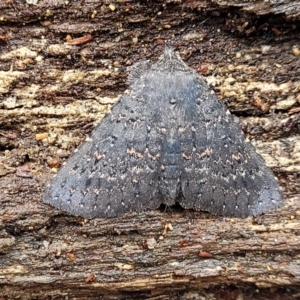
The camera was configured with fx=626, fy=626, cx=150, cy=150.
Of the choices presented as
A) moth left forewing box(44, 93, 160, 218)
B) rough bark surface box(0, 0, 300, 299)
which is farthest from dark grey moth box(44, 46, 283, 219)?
rough bark surface box(0, 0, 300, 299)

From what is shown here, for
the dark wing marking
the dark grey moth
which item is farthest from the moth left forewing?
the dark wing marking

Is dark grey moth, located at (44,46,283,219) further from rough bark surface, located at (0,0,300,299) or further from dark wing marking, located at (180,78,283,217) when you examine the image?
rough bark surface, located at (0,0,300,299)

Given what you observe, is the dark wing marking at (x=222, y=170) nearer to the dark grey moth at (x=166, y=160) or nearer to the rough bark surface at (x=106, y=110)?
the dark grey moth at (x=166, y=160)

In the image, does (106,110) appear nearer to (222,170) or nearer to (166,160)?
(166,160)

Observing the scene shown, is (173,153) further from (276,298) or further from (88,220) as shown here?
(276,298)

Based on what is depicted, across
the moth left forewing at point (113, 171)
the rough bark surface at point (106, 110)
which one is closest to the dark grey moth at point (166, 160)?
the moth left forewing at point (113, 171)

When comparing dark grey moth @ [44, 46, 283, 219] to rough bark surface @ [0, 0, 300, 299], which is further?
rough bark surface @ [0, 0, 300, 299]

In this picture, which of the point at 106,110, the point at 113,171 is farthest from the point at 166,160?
the point at 106,110

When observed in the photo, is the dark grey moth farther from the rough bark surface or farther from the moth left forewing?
the rough bark surface
